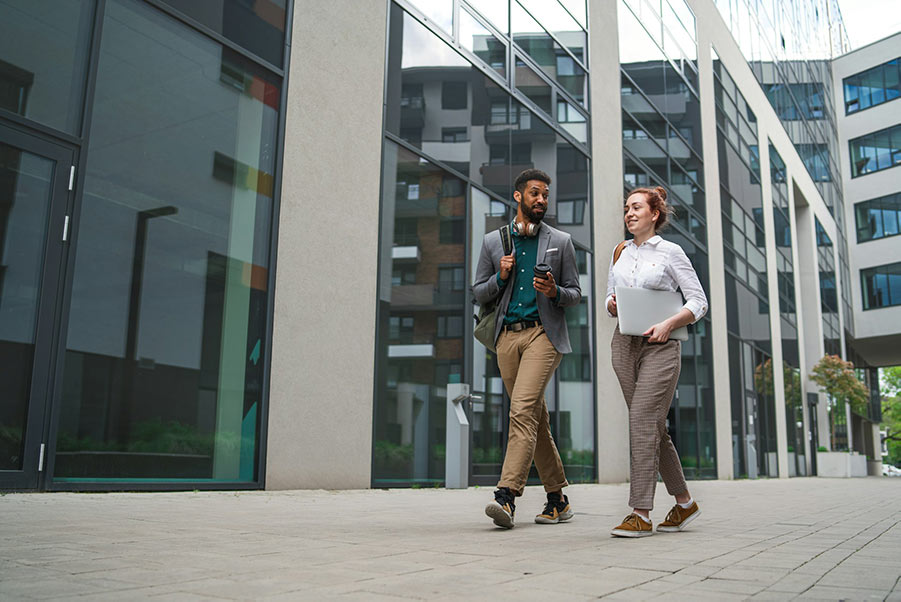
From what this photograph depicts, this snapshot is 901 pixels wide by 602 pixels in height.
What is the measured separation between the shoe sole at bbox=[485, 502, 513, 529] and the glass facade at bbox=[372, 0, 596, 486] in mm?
4261

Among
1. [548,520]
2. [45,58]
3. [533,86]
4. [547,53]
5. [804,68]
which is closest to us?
[548,520]

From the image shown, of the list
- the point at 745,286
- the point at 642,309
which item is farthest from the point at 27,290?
the point at 745,286

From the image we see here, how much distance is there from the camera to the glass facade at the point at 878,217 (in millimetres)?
38031

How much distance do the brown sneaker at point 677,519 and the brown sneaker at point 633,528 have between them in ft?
1.09

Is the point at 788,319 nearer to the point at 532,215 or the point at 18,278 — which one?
the point at 532,215

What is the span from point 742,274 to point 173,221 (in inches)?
716

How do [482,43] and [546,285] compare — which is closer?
[546,285]

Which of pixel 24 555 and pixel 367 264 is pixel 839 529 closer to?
pixel 24 555

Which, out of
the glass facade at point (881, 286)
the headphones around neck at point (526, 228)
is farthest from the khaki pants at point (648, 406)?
the glass facade at point (881, 286)

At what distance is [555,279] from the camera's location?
4613mm

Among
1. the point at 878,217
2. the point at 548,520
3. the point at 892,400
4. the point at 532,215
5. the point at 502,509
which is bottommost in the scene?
the point at 548,520

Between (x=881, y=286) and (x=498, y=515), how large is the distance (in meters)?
41.1

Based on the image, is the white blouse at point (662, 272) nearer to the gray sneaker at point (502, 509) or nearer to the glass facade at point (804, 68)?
the gray sneaker at point (502, 509)

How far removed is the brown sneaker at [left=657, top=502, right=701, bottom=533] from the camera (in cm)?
424
